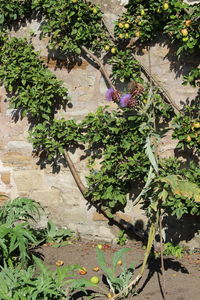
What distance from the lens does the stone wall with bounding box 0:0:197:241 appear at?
147 inches

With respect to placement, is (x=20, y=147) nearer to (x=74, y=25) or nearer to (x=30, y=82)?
(x=30, y=82)

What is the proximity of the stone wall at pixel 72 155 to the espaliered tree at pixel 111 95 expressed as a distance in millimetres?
81

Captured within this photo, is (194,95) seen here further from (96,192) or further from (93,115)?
(96,192)

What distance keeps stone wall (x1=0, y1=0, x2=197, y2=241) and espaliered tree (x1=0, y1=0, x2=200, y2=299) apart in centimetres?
8

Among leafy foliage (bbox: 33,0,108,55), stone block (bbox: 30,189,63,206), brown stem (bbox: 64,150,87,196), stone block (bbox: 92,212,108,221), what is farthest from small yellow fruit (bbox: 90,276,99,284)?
leafy foliage (bbox: 33,0,108,55)

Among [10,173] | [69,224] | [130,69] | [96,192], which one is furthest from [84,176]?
[130,69]

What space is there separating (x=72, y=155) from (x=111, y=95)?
100cm

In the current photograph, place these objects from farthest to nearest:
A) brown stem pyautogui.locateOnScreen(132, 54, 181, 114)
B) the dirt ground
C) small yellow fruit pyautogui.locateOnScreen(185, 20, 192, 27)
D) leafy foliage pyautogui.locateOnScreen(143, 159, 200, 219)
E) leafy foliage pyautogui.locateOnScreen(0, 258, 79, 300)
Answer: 1. brown stem pyautogui.locateOnScreen(132, 54, 181, 114)
2. small yellow fruit pyautogui.locateOnScreen(185, 20, 192, 27)
3. leafy foliage pyautogui.locateOnScreen(143, 159, 200, 219)
4. the dirt ground
5. leafy foliage pyautogui.locateOnScreen(0, 258, 79, 300)

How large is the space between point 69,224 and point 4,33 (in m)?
1.90

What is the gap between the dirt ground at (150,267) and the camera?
3033mm

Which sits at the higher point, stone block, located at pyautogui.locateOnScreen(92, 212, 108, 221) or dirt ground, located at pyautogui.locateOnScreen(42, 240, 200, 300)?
stone block, located at pyautogui.locateOnScreen(92, 212, 108, 221)

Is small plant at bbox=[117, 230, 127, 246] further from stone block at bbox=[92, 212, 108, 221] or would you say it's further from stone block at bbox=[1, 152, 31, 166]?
stone block at bbox=[1, 152, 31, 166]

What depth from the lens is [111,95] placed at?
329 centimetres

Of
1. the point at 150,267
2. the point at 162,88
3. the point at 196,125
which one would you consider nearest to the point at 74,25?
the point at 162,88
